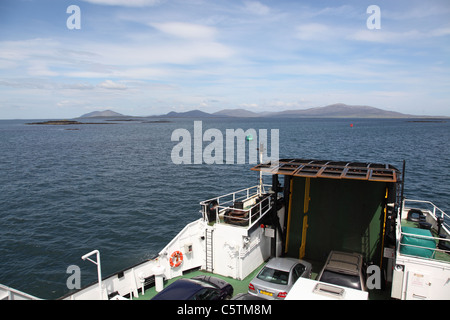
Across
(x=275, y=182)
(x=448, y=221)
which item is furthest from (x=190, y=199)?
(x=448, y=221)

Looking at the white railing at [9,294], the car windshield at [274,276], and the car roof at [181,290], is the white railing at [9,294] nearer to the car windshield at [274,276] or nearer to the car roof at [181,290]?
the car roof at [181,290]

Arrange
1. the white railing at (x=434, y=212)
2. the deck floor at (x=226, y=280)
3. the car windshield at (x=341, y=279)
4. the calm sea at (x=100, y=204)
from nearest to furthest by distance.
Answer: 1. the car windshield at (x=341, y=279)
2. the deck floor at (x=226, y=280)
3. the white railing at (x=434, y=212)
4. the calm sea at (x=100, y=204)

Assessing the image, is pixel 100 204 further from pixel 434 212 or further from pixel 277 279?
pixel 434 212

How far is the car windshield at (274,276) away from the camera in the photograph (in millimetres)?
11144

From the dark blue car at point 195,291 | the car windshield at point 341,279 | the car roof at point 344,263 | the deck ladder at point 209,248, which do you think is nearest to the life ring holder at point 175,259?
the deck ladder at point 209,248

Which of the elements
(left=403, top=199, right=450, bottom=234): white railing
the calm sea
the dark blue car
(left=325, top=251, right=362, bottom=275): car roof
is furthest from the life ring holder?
(left=403, top=199, right=450, bottom=234): white railing

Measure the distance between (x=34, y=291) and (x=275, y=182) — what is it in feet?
52.0

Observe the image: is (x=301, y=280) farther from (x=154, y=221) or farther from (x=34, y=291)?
(x=154, y=221)

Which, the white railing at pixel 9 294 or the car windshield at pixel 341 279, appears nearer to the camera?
the white railing at pixel 9 294

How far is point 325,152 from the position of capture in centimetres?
6750

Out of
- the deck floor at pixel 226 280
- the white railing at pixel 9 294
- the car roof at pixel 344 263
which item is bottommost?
the deck floor at pixel 226 280

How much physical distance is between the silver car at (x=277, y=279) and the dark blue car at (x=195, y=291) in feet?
3.70

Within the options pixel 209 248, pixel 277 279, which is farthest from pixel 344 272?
pixel 209 248
